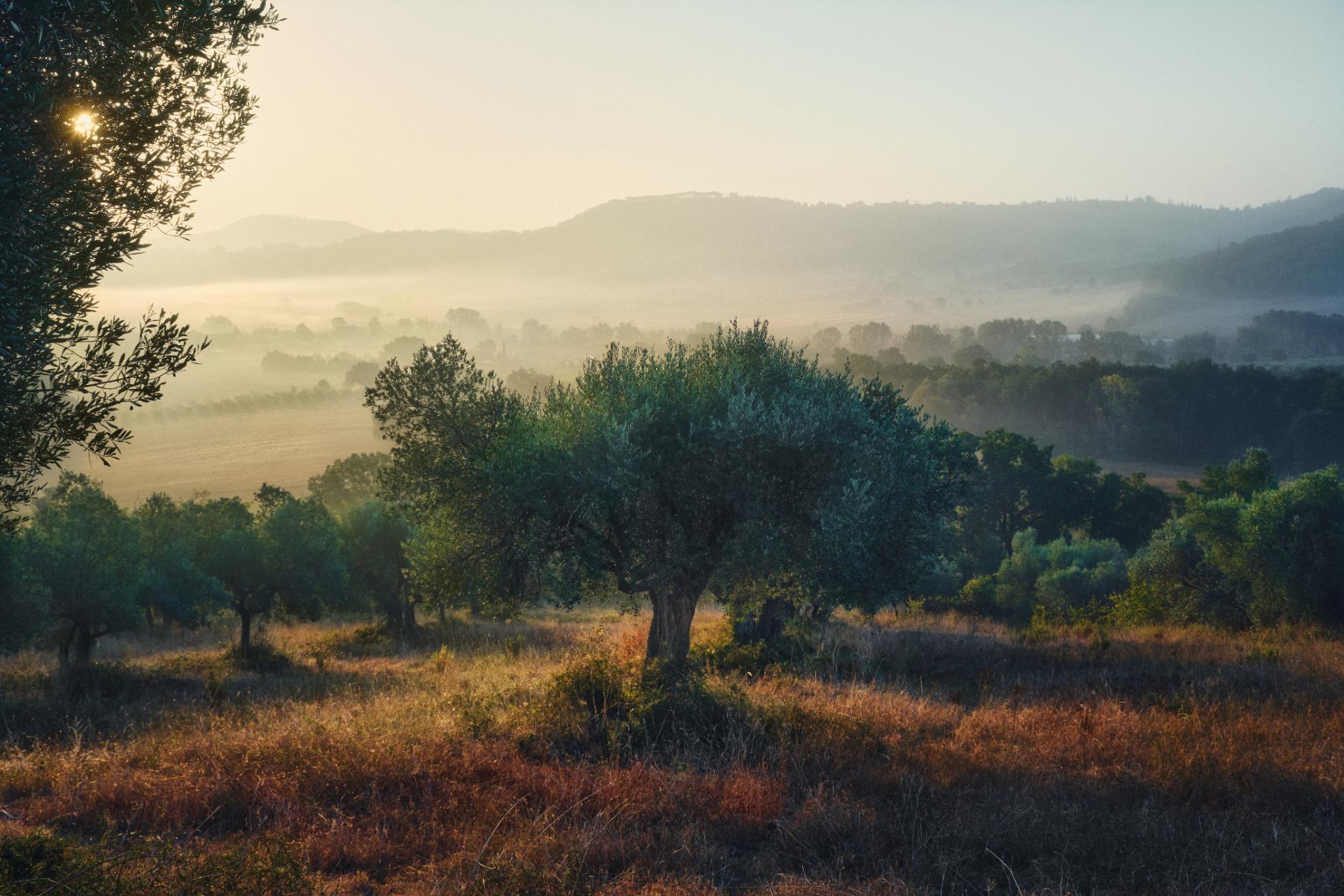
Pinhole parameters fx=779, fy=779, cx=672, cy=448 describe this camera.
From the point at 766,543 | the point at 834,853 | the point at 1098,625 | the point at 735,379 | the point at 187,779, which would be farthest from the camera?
the point at 1098,625

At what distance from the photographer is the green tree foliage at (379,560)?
1690 inches

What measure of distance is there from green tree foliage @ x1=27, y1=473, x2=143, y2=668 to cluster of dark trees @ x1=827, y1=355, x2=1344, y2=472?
107 m

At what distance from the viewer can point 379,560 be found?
43.0 metres

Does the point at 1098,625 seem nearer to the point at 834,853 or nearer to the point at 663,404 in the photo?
the point at 663,404

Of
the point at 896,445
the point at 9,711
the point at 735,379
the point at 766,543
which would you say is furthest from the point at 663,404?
the point at 9,711

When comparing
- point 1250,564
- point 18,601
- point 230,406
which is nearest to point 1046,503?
point 1250,564

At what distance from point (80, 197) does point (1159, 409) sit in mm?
142811

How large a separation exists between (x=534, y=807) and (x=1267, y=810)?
7.95m

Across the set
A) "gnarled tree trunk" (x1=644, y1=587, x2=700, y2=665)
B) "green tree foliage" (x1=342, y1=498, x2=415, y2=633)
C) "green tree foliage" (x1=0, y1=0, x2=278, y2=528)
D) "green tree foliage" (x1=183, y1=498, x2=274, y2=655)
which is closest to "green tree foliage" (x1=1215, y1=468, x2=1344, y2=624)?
"gnarled tree trunk" (x1=644, y1=587, x2=700, y2=665)

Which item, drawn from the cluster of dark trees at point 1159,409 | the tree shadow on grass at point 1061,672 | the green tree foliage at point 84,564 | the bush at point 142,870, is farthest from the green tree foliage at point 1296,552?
the cluster of dark trees at point 1159,409

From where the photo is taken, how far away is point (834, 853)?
774 cm

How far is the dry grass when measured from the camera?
729 cm

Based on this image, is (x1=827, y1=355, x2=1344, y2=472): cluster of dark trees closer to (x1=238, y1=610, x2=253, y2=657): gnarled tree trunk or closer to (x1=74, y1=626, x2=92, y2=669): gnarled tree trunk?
(x1=238, y1=610, x2=253, y2=657): gnarled tree trunk

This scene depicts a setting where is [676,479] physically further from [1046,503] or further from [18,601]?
[1046,503]
